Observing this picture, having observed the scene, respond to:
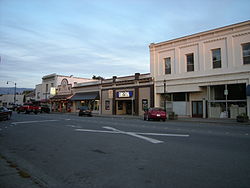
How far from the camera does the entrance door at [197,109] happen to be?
26766mm

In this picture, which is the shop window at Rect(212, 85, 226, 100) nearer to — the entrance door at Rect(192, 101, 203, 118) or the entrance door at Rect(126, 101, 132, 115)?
the entrance door at Rect(192, 101, 203, 118)

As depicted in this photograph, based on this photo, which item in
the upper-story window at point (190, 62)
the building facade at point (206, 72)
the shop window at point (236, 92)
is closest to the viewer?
the building facade at point (206, 72)

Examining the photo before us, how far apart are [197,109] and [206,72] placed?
186 inches

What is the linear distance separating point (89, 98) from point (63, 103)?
12.1m

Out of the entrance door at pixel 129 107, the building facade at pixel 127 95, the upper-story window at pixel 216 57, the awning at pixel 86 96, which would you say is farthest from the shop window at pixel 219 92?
the awning at pixel 86 96

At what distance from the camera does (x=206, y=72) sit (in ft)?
84.7

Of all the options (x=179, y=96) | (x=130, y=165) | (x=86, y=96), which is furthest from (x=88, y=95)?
(x=130, y=165)

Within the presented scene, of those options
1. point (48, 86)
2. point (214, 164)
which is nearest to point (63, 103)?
point (48, 86)

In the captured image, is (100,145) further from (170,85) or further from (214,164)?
(170,85)

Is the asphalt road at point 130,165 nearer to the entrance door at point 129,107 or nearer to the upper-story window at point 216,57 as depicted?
the upper-story window at point 216,57

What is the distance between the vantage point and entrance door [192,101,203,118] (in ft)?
87.8

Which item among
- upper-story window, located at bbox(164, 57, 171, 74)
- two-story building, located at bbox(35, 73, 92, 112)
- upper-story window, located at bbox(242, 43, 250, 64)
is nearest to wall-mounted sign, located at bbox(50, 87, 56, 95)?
two-story building, located at bbox(35, 73, 92, 112)

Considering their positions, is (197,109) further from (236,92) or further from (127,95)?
(127,95)

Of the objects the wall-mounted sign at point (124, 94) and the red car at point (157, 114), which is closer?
the red car at point (157, 114)
